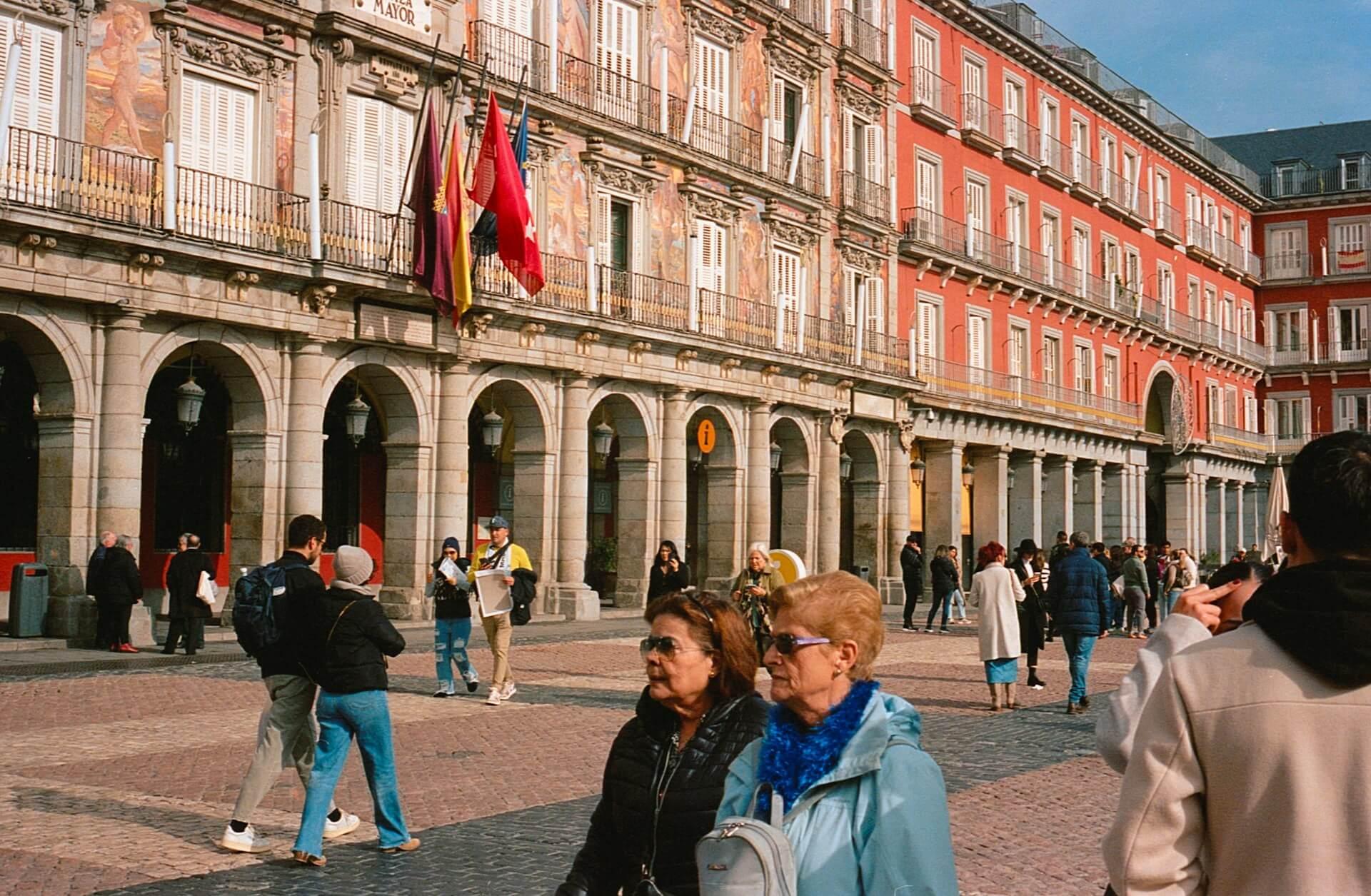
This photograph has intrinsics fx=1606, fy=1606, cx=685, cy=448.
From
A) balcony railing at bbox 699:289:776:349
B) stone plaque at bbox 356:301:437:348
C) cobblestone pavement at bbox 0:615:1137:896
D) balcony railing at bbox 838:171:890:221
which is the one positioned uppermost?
balcony railing at bbox 838:171:890:221

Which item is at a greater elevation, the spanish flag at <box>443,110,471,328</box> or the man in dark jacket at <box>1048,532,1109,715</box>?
the spanish flag at <box>443,110,471,328</box>

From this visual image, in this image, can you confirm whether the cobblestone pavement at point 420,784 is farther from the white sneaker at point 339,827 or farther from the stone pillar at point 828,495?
the stone pillar at point 828,495

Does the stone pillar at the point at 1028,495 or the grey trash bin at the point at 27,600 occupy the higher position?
the stone pillar at the point at 1028,495

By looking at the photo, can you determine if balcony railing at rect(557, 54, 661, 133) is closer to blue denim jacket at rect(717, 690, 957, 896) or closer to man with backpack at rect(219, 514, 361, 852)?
man with backpack at rect(219, 514, 361, 852)

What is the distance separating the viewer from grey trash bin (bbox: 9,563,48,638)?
19.9 m

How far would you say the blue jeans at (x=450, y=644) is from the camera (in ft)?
50.7

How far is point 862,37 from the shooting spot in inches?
1515

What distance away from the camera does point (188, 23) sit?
22234 mm

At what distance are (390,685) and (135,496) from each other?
6.06 metres

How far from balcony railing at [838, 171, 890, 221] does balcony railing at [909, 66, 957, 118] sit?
312 centimetres

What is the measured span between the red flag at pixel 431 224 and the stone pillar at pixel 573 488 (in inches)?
177

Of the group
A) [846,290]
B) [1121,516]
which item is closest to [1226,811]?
[846,290]

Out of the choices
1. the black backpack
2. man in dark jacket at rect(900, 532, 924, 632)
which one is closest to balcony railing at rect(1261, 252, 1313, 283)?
man in dark jacket at rect(900, 532, 924, 632)

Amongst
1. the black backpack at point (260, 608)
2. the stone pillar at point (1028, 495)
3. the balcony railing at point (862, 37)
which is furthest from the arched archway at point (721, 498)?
the black backpack at point (260, 608)
